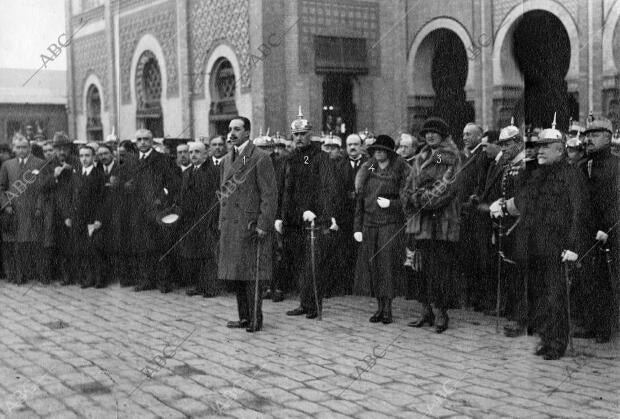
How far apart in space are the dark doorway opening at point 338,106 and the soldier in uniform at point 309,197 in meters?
8.80

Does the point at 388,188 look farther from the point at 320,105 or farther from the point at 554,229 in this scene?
the point at 320,105

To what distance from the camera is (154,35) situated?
21.4 metres

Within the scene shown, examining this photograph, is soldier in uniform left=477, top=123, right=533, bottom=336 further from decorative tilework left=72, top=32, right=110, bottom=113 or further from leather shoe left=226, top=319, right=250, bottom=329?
decorative tilework left=72, top=32, right=110, bottom=113

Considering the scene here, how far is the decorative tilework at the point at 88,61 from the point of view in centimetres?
2438

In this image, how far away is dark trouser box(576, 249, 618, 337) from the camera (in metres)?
7.14

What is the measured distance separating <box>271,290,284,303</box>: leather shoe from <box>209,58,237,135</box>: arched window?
921cm

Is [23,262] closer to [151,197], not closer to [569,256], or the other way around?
[151,197]

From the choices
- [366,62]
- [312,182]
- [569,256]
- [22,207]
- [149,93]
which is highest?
[366,62]

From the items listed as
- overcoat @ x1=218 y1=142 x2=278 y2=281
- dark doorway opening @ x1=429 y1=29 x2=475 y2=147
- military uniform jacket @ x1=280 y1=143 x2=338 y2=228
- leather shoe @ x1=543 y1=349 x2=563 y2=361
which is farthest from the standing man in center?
dark doorway opening @ x1=429 y1=29 x2=475 y2=147

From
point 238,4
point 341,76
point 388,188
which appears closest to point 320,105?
point 341,76

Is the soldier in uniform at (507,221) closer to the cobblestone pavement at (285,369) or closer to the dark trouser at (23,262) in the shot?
the cobblestone pavement at (285,369)

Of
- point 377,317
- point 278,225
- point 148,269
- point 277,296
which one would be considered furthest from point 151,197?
point 377,317

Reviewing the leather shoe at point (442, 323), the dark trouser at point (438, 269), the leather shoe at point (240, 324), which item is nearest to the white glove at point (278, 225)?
the leather shoe at point (240, 324)

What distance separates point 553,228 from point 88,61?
21542 millimetres
